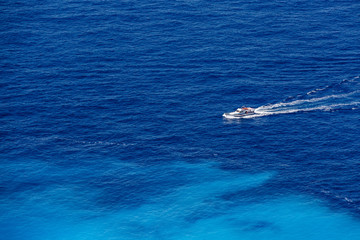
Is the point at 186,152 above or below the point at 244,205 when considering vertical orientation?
above

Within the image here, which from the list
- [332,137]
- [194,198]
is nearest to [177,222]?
[194,198]

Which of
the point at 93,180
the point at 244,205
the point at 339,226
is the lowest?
the point at 339,226

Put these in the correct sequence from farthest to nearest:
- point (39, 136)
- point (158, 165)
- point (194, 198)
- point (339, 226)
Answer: point (39, 136), point (158, 165), point (194, 198), point (339, 226)

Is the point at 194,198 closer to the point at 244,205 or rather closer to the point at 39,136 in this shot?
the point at 244,205

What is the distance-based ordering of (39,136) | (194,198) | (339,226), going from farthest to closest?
1. (39,136)
2. (194,198)
3. (339,226)

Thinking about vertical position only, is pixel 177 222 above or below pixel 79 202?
below

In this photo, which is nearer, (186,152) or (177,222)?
(177,222)

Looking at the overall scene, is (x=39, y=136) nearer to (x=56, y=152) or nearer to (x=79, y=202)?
(x=56, y=152)

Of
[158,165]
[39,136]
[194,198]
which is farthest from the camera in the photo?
[39,136]

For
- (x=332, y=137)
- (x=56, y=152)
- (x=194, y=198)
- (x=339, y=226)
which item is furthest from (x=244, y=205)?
(x=56, y=152)
